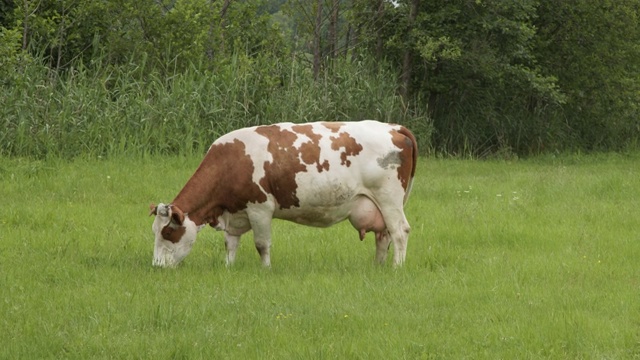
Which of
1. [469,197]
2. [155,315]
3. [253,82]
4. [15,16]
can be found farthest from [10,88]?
[155,315]

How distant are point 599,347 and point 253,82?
14.0 meters

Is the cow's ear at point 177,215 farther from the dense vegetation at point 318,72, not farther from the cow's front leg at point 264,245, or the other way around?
the dense vegetation at point 318,72

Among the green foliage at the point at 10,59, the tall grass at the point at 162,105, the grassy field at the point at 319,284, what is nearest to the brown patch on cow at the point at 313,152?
the grassy field at the point at 319,284

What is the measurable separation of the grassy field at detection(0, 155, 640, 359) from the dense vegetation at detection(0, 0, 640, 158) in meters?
2.58

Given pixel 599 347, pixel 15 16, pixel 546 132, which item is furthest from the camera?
pixel 546 132

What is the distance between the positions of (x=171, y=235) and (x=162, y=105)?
8.82 meters

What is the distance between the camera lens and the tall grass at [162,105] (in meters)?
17.5

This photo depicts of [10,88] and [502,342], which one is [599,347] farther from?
[10,88]

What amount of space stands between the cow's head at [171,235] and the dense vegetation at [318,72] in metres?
6.99

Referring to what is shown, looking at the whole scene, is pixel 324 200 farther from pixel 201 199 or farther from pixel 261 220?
pixel 201 199

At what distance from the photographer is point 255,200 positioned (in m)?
10.7

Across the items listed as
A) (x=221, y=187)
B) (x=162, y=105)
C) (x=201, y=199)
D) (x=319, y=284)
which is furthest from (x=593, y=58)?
(x=319, y=284)

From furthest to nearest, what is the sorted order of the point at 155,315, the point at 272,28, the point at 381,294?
the point at 272,28 → the point at 381,294 → the point at 155,315

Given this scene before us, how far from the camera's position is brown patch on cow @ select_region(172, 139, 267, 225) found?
10.7 metres
